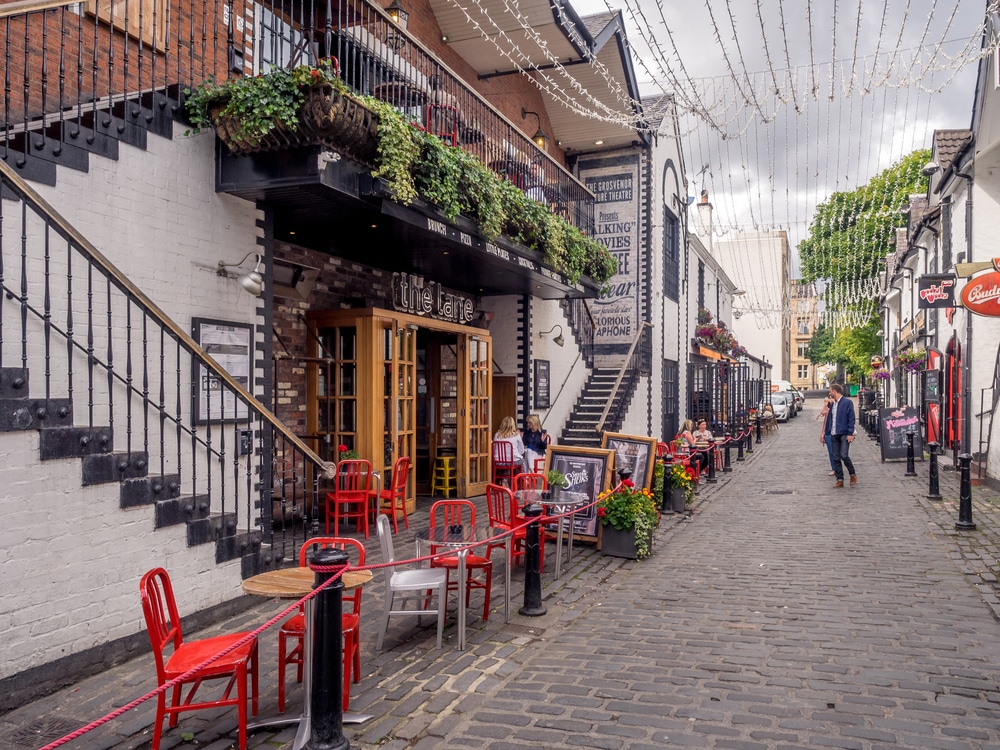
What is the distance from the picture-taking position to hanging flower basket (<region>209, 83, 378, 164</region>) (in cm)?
625

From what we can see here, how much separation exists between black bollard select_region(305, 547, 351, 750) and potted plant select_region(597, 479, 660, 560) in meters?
4.65

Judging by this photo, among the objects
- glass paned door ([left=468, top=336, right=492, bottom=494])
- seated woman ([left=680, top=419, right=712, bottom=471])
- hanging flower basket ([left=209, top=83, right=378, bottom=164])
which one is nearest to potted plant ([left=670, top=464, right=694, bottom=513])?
seated woman ([left=680, top=419, right=712, bottom=471])

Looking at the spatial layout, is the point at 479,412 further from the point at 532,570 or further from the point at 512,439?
the point at 532,570

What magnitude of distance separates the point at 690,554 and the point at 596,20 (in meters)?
12.6

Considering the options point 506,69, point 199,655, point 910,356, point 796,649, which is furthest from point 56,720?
point 910,356

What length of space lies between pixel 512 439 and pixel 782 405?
3079 cm

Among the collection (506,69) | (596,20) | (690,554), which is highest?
(596,20)

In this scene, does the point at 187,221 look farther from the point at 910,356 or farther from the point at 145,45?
the point at 910,356

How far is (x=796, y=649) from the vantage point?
5.13 m

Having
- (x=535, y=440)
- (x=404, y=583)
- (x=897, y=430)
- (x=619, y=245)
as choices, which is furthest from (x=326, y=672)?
(x=897, y=430)

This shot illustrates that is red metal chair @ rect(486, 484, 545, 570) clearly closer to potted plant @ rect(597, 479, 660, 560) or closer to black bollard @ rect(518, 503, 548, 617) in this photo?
black bollard @ rect(518, 503, 548, 617)

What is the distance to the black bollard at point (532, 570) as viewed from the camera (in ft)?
19.6

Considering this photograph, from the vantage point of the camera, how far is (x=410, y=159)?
7.30 meters

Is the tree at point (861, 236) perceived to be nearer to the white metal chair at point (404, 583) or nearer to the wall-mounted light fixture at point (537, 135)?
the wall-mounted light fixture at point (537, 135)
